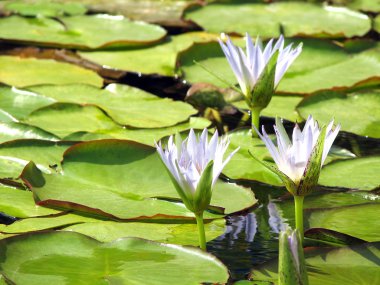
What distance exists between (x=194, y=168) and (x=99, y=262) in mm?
274

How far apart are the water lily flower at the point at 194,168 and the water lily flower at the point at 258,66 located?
1.84 ft

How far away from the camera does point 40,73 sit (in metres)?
2.97

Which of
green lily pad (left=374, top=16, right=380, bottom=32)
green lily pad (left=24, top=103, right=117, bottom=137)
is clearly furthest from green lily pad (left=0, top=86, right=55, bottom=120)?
green lily pad (left=374, top=16, right=380, bottom=32)

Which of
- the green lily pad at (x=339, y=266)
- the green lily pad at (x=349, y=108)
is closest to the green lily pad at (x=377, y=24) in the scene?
the green lily pad at (x=349, y=108)

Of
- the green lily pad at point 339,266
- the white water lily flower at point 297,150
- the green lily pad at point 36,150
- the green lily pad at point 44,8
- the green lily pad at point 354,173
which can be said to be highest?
the white water lily flower at point 297,150

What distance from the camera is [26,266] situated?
5.17 ft

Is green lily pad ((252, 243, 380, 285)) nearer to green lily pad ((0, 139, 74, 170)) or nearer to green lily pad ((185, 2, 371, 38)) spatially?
green lily pad ((0, 139, 74, 170))

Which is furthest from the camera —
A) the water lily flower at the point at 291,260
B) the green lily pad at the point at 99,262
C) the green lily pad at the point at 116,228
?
the green lily pad at the point at 116,228

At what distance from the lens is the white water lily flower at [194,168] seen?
1.56m

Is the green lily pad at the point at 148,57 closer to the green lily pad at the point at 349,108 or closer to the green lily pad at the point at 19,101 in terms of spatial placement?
the green lily pad at the point at 19,101

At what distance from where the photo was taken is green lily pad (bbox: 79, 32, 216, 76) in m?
3.08

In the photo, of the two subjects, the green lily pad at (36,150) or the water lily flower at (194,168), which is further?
the green lily pad at (36,150)

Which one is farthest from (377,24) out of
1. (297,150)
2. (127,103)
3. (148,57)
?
(297,150)

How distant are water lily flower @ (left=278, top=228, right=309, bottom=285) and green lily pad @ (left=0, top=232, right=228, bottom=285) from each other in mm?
203
